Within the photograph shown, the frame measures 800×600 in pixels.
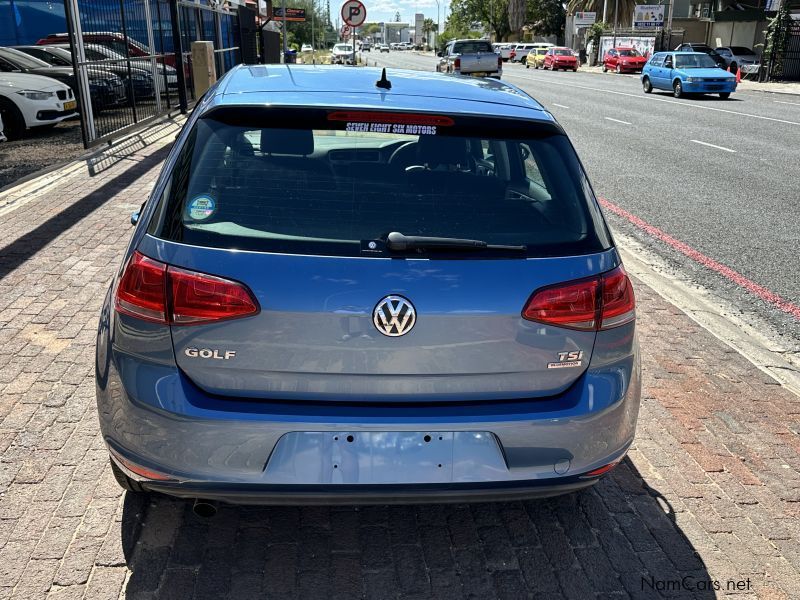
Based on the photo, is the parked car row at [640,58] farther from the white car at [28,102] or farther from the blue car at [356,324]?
the blue car at [356,324]

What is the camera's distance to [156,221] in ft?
8.96

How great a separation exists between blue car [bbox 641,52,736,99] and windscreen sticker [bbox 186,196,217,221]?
27.5 m

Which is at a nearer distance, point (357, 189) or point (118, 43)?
point (357, 189)

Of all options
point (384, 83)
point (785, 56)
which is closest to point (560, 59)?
point (785, 56)

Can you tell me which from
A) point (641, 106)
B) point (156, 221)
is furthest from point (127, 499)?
point (641, 106)

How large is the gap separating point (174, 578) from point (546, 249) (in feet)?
5.78

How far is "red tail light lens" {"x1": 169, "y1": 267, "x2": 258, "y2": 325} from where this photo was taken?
2.52 meters

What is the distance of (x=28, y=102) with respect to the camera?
1414cm

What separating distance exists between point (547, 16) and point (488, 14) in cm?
1416

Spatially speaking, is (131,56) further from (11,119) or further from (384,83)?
(384,83)

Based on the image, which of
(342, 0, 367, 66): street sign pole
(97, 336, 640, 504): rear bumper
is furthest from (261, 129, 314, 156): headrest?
(342, 0, 367, 66): street sign pole

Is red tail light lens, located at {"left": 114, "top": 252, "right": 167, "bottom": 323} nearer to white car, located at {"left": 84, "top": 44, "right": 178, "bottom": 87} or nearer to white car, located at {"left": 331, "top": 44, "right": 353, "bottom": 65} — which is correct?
white car, located at {"left": 84, "top": 44, "right": 178, "bottom": 87}

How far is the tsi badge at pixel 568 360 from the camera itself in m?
2.69

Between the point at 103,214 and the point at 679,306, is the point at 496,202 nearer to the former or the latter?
the point at 679,306
